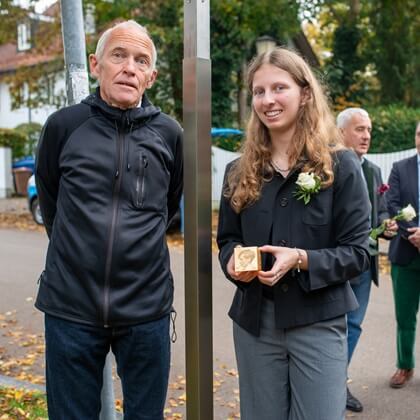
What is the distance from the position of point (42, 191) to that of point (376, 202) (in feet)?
8.30

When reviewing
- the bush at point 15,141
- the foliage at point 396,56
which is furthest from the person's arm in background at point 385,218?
the bush at point 15,141

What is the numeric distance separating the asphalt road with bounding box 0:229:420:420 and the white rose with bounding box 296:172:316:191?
2.45 m

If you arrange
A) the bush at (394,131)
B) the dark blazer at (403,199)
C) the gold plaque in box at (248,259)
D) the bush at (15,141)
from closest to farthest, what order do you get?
the gold plaque in box at (248,259)
the dark blazer at (403,199)
the bush at (394,131)
the bush at (15,141)

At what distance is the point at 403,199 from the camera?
473cm

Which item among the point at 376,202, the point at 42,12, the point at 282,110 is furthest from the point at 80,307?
the point at 42,12

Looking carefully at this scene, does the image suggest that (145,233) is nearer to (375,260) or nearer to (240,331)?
(240,331)

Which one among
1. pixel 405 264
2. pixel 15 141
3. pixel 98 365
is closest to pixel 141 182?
pixel 98 365

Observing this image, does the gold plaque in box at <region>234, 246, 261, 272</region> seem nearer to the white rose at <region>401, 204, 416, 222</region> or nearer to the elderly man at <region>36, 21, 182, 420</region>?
the elderly man at <region>36, 21, 182, 420</region>

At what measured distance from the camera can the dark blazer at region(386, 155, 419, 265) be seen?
15.1ft

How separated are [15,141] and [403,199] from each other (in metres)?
21.4

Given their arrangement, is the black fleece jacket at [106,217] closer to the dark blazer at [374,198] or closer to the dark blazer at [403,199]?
the dark blazer at [374,198]

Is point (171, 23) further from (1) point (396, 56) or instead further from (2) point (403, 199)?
(1) point (396, 56)

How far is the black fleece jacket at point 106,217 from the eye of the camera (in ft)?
7.82

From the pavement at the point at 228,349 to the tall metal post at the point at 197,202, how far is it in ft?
6.58
